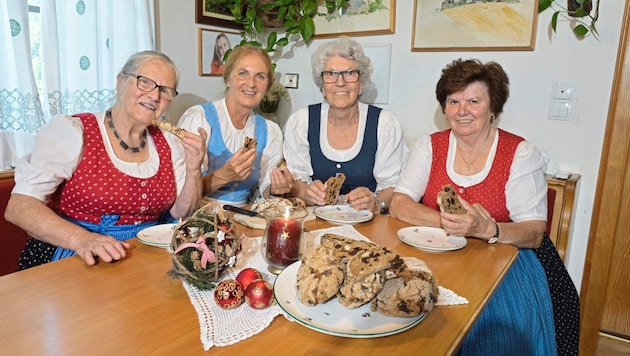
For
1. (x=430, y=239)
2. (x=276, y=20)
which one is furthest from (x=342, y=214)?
(x=276, y=20)

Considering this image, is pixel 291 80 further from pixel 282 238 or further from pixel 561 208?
pixel 282 238

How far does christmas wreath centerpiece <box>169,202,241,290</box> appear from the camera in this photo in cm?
104

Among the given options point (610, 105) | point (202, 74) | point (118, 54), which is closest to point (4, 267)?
point (118, 54)

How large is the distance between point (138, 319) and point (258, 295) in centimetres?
25

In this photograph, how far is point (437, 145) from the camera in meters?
1.88

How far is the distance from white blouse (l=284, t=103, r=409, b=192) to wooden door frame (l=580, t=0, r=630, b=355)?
100 cm

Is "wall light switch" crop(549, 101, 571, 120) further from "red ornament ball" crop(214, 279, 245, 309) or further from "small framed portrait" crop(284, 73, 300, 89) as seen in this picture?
"red ornament ball" crop(214, 279, 245, 309)

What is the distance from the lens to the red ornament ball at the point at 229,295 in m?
0.97

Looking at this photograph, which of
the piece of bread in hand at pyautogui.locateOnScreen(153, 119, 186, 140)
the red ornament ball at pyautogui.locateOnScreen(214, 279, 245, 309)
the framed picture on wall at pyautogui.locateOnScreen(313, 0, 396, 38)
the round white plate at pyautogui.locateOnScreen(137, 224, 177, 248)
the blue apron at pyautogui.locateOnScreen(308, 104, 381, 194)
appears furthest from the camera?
the framed picture on wall at pyautogui.locateOnScreen(313, 0, 396, 38)

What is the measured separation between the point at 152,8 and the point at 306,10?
3.22 ft

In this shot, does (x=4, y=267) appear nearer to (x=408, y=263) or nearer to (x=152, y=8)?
(x=152, y=8)

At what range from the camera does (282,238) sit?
3.76 feet

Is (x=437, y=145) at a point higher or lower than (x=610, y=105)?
lower

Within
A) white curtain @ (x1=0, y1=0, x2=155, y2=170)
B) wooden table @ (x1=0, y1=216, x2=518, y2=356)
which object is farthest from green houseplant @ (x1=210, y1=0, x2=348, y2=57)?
wooden table @ (x1=0, y1=216, x2=518, y2=356)
